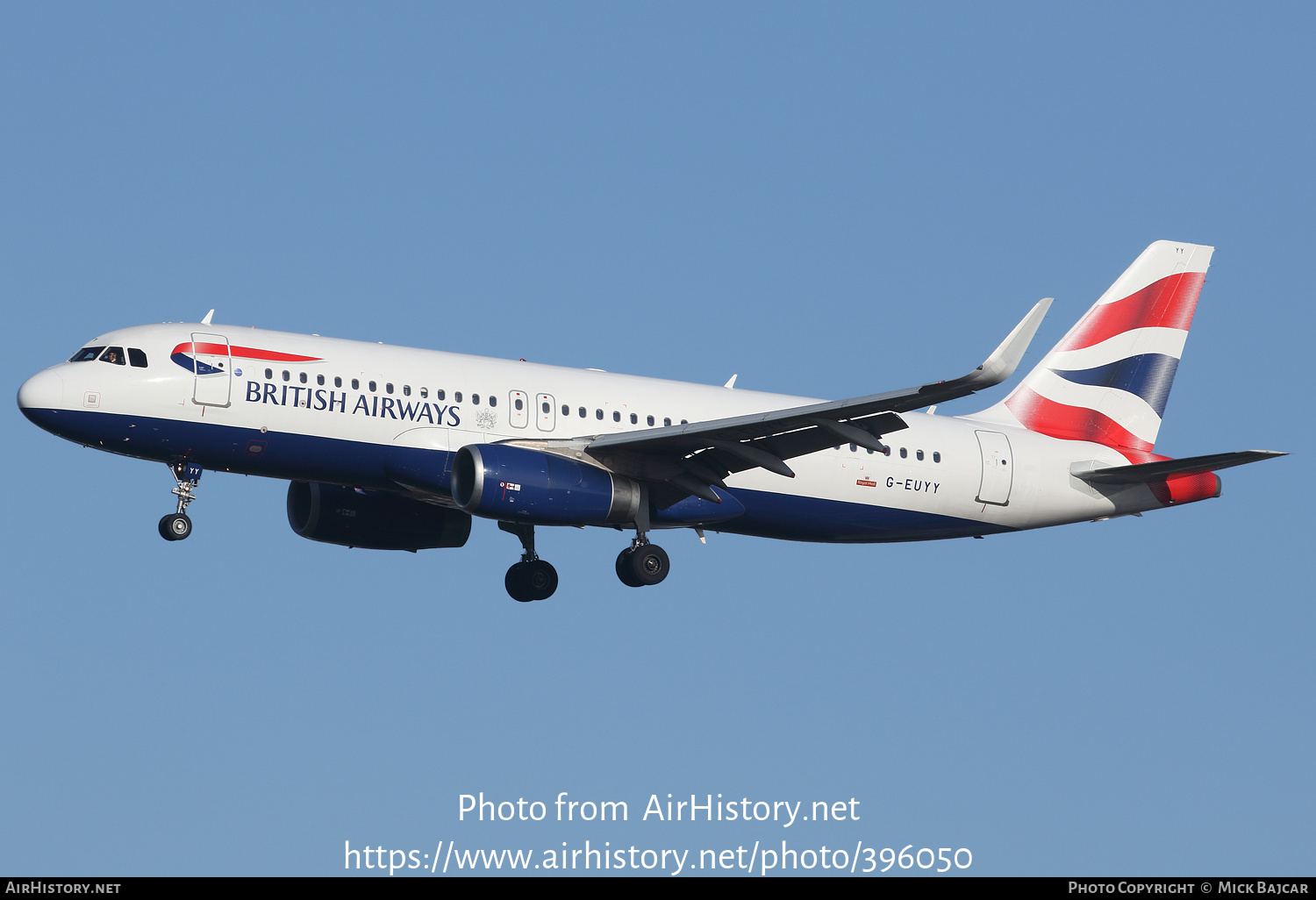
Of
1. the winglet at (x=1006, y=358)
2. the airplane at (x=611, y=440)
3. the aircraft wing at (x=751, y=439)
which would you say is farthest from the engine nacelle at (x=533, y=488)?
the winglet at (x=1006, y=358)

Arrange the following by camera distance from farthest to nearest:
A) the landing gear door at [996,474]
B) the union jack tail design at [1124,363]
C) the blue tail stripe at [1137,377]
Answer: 1. the blue tail stripe at [1137,377]
2. the union jack tail design at [1124,363]
3. the landing gear door at [996,474]

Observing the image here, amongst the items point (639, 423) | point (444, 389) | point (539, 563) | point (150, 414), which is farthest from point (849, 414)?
point (150, 414)

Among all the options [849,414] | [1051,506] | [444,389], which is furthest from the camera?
[1051,506]

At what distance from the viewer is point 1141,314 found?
43.3 metres

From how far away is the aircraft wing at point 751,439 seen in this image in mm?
31250

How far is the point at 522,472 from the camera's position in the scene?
33969mm

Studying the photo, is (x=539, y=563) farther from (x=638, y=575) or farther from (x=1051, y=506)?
(x=1051, y=506)

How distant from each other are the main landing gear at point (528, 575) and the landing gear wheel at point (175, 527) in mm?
8513

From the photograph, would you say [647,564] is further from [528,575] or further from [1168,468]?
[1168,468]

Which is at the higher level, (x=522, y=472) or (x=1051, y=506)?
(x=1051, y=506)

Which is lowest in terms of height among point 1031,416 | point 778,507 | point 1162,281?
point 778,507

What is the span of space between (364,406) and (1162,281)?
71.1 feet

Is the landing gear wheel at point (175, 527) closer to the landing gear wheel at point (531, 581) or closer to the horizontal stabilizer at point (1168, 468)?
the landing gear wheel at point (531, 581)

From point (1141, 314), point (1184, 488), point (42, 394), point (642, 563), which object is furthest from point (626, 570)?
point (1141, 314)
